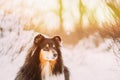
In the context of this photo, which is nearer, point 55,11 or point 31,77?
point 31,77

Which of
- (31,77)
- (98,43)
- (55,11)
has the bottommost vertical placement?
(31,77)

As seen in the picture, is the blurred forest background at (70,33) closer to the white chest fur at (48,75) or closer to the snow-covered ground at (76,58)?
the snow-covered ground at (76,58)

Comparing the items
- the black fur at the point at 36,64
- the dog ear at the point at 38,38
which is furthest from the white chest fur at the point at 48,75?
the dog ear at the point at 38,38

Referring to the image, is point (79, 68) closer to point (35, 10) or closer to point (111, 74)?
point (111, 74)

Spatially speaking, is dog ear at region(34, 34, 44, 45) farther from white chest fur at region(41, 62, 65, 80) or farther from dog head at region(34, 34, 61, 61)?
white chest fur at region(41, 62, 65, 80)

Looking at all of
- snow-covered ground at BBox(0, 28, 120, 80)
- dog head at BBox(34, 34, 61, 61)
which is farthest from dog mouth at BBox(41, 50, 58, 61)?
snow-covered ground at BBox(0, 28, 120, 80)

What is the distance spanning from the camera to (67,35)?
10.7 ft

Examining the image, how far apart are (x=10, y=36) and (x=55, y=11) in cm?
40

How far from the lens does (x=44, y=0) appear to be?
3.33 meters

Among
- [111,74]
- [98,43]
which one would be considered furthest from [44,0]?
[111,74]

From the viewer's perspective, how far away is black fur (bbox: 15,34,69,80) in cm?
310

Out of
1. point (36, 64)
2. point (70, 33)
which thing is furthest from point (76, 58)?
point (36, 64)

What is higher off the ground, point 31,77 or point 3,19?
point 3,19

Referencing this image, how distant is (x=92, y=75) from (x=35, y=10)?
25.9 inches
